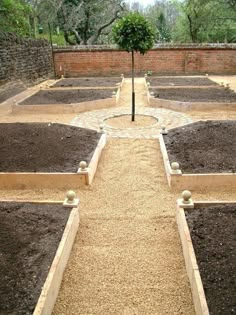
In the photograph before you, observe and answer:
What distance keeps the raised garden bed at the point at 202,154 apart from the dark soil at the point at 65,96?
198 inches

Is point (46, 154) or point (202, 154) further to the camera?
point (46, 154)

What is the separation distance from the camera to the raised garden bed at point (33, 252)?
3.01 metres

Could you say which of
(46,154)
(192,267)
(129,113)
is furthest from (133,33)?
(192,267)

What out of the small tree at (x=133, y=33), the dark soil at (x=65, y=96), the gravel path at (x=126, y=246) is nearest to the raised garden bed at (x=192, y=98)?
the dark soil at (x=65, y=96)

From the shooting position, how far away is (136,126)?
9.15 meters

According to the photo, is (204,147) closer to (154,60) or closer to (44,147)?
(44,147)

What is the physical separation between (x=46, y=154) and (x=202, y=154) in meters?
2.96

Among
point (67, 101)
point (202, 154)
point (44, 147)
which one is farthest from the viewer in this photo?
point (67, 101)

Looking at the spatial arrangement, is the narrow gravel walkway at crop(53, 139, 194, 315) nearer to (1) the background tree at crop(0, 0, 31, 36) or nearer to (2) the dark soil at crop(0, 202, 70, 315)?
(2) the dark soil at crop(0, 202, 70, 315)

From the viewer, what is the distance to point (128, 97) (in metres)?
13.5

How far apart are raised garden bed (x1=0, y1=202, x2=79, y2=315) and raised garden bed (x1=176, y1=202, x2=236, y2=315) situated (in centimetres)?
132

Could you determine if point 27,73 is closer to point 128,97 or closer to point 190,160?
point 128,97

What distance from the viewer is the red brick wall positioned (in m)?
20.0

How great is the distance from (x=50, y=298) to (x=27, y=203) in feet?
5.97
